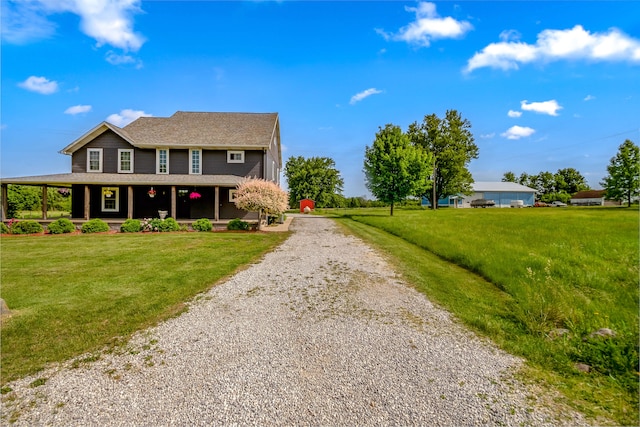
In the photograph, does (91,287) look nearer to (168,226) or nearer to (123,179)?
(168,226)

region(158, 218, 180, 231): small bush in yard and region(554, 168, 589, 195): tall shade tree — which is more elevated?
region(554, 168, 589, 195): tall shade tree

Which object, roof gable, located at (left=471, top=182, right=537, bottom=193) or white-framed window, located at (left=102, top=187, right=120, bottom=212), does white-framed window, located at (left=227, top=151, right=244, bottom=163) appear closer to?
white-framed window, located at (left=102, top=187, right=120, bottom=212)

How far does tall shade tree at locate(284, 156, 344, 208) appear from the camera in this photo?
2213 inches

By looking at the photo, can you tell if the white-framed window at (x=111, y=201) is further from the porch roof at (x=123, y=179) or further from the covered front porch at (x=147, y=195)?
the porch roof at (x=123, y=179)

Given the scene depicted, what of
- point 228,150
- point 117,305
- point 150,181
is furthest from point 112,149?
point 117,305

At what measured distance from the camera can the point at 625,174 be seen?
3672cm

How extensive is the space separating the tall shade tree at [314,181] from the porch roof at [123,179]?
34.3 m

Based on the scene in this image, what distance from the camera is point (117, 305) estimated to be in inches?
228

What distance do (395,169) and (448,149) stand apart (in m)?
18.5

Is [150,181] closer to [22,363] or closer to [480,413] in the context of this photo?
[22,363]

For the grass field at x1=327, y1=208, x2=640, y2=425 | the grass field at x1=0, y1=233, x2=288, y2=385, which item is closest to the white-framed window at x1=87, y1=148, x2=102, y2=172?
the grass field at x1=0, y1=233, x2=288, y2=385

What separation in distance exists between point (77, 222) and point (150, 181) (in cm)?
494

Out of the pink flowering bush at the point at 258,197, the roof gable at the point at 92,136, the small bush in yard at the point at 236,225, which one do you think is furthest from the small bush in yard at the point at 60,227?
the pink flowering bush at the point at 258,197

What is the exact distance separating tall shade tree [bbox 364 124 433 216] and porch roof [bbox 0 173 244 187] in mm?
16026
